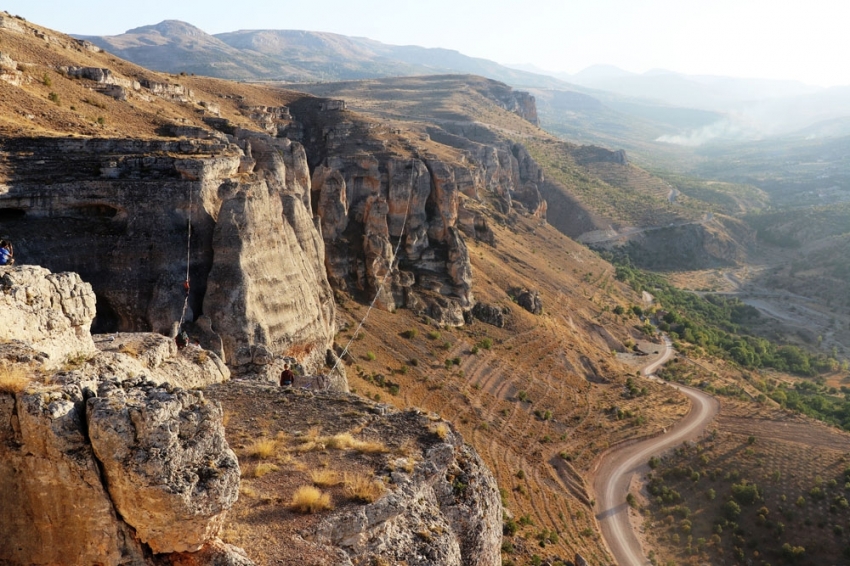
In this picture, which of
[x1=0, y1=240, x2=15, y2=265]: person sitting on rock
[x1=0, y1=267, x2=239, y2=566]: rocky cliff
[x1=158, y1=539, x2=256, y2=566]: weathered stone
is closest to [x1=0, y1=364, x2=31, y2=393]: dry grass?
[x1=0, y1=267, x2=239, y2=566]: rocky cliff

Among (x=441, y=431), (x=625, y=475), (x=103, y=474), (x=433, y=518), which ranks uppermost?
(x=103, y=474)

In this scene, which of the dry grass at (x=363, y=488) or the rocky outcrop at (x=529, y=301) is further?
the rocky outcrop at (x=529, y=301)

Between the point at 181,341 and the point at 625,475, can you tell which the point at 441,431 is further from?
the point at 625,475

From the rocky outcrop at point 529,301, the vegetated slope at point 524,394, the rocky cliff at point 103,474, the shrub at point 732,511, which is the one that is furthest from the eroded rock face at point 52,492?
the rocky outcrop at point 529,301

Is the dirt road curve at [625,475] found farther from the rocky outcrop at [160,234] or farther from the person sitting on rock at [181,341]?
the person sitting on rock at [181,341]

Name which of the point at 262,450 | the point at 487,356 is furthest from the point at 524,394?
the point at 262,450

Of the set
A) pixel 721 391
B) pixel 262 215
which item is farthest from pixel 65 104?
pixel 721 391

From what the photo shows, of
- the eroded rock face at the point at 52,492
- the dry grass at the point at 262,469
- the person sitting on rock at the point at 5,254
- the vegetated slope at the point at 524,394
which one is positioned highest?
the person sitting on rock at the point at 5,254

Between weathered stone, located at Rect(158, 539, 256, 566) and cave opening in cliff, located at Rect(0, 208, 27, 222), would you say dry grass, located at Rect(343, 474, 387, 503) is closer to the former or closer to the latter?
weathered stone, located at Rect(158, 539, 256, 566)
